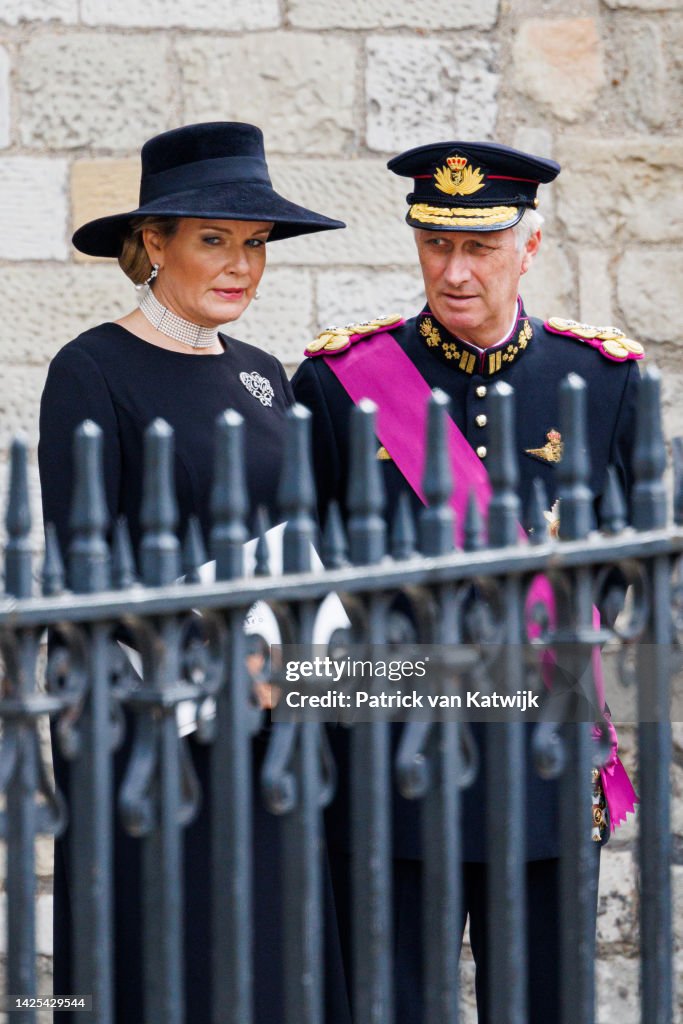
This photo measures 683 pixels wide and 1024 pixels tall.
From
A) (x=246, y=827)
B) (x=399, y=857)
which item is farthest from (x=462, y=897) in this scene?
(x=246, y=827)

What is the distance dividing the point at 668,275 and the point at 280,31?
1229 millimetres

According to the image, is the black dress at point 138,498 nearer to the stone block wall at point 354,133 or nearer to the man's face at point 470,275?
the man's face at point 470,275

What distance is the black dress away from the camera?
8.76ft

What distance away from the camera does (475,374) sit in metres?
3.08

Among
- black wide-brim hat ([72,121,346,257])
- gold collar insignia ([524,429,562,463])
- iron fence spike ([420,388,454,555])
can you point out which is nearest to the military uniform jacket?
gold collar insignia ([524,429,562,463])

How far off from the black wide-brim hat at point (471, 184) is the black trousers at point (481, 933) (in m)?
1.16

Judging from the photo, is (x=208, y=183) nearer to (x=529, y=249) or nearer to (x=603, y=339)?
(x=529, y=249)

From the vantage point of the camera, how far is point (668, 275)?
14.4 ft

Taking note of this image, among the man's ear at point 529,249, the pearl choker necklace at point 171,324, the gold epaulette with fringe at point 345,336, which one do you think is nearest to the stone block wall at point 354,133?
the gold epaulette with fringe at point 345,336

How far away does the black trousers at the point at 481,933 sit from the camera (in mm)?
2824

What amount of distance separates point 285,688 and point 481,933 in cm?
122

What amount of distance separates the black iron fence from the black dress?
2.40 feet

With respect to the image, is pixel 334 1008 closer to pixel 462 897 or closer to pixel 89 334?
pixel 462 897

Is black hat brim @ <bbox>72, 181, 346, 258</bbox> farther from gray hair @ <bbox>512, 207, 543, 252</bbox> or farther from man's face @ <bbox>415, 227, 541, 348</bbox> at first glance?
gray hair @ <bbox>512, 207, 543, 252</bbox>
